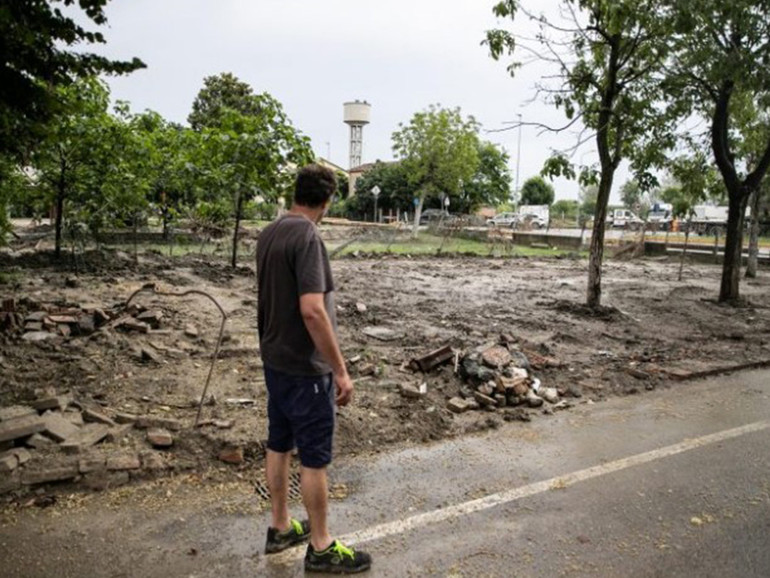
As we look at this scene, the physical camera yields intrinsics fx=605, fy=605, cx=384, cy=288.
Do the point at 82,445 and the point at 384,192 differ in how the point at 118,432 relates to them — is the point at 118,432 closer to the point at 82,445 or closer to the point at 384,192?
the point at 82,445

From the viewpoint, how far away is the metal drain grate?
3732 mm

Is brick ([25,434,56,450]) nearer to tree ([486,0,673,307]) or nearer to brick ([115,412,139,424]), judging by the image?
brick ([115,412,139,424])

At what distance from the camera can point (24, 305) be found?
756 cm

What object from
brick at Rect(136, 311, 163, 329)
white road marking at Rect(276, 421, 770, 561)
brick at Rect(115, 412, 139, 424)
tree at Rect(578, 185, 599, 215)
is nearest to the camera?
white road marking at Rect(276, 421, 770, 561)

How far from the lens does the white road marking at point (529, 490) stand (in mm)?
3314

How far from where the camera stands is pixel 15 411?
169 inches

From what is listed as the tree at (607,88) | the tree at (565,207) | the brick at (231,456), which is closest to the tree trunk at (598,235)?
the tree at (607,88)

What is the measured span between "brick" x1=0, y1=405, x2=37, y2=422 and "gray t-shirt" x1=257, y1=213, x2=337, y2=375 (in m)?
2.33

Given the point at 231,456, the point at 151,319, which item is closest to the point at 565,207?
the point at 151,319

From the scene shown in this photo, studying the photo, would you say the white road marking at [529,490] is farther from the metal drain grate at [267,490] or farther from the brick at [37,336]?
the brick at [37,336]

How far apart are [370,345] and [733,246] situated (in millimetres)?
8563

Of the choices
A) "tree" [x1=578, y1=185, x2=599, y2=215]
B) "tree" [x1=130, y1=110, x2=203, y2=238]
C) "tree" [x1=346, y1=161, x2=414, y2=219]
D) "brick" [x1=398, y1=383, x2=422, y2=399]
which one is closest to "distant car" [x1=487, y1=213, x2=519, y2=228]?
"tree" [x1=346, y1=161, x2=414, y2=219]

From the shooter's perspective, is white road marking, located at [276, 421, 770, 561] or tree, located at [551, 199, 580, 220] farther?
tree, located at [551, 199, 580, 220]

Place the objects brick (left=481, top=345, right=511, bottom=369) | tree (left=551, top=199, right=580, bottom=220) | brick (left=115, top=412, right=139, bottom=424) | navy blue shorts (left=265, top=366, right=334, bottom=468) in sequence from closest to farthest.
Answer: navy blue shorts (left=265, top=366, right=334, bottom=468), brick (left=115, top=412, right=139, bottom=424), brick (left=481, top=345, right=511, bottom=369), tree (left=551, top=199, right=580, bottom=220)
